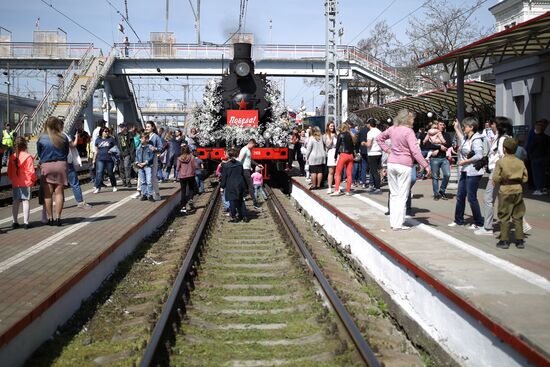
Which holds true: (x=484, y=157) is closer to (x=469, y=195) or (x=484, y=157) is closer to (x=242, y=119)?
(x=469, y=195)

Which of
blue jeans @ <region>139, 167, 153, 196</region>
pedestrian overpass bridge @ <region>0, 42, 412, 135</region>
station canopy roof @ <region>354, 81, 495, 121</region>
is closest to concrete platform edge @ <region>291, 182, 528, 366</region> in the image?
blue jeans @ <region>139, 167, 153, 196</region>

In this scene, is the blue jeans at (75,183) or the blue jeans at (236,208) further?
the blue jeans at (236,208)

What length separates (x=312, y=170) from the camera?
17.1 meters

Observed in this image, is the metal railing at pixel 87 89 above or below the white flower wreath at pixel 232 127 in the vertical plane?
above

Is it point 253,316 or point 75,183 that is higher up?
point 75,183

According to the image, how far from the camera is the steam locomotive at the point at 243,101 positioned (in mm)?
21219

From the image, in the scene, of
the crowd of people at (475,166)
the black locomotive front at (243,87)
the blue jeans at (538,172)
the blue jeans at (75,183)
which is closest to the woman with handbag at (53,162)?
the blue jeans at (75,183)

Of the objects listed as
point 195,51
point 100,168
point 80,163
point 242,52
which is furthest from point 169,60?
point 80,163

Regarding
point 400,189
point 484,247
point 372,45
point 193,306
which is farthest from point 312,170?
point 372,45

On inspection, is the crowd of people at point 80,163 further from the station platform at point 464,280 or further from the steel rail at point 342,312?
the station platform at point 464,280

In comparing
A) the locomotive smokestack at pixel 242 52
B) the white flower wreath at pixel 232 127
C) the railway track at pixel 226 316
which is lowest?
the railway track at pixel 226 316

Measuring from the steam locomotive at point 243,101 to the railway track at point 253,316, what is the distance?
10.4 metres

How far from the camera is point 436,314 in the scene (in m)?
6.03

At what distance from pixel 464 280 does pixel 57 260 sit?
5.07 metres
